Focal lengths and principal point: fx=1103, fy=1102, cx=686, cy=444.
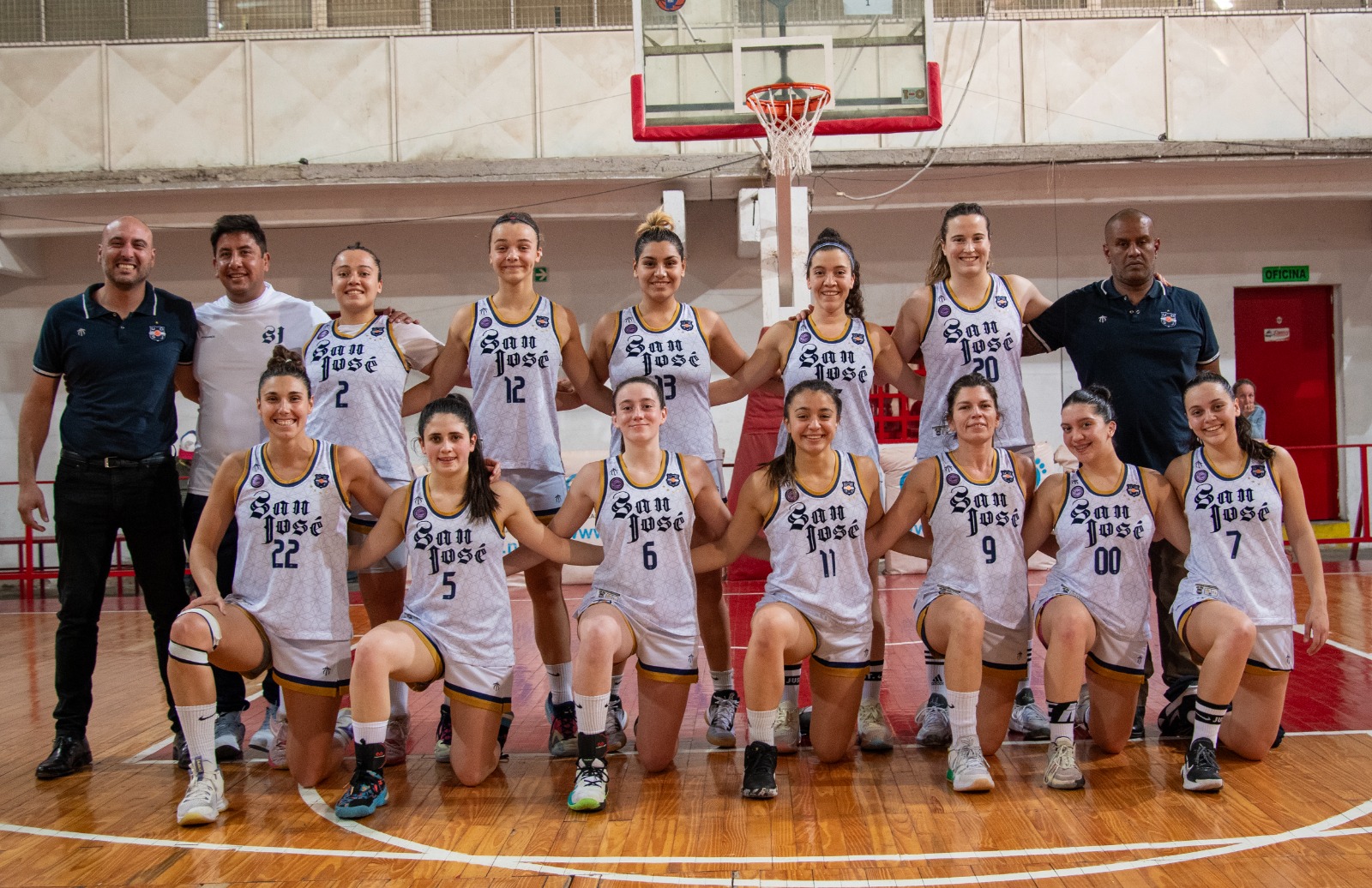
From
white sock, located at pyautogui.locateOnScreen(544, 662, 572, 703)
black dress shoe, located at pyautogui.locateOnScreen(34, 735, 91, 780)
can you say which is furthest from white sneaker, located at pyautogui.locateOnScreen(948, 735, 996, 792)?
black dress shoe, located at pyautogui.locateOnScreen(34, 735, 91, 780)

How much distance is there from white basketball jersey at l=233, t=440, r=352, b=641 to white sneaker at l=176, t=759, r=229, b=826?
50cm

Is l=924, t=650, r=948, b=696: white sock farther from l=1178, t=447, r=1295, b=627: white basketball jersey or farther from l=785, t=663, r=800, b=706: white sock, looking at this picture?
l=1178, t=447, r=1295, b=627: white basketball jersey

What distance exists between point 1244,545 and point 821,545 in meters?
1.50

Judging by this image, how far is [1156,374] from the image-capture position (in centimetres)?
442

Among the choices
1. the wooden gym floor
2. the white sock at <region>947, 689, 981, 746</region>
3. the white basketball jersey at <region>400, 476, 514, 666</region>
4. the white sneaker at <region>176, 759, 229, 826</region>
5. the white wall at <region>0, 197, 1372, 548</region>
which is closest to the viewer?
the wooden gym floor

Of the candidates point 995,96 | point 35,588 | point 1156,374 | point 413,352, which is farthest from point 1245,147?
point 35,588

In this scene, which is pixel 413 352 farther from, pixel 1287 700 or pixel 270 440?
pixel 1287 700

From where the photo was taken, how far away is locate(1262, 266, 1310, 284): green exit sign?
12.0 meters

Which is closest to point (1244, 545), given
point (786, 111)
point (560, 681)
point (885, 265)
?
point (560, 681)

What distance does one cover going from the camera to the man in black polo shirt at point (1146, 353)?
173 inches

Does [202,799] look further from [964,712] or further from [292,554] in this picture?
[964,712]

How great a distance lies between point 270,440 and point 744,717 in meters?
2.23

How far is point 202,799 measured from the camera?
353 centimetres

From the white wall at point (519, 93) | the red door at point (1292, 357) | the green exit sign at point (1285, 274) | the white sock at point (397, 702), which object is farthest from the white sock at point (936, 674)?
the green exit sign at point (1285, 274)
